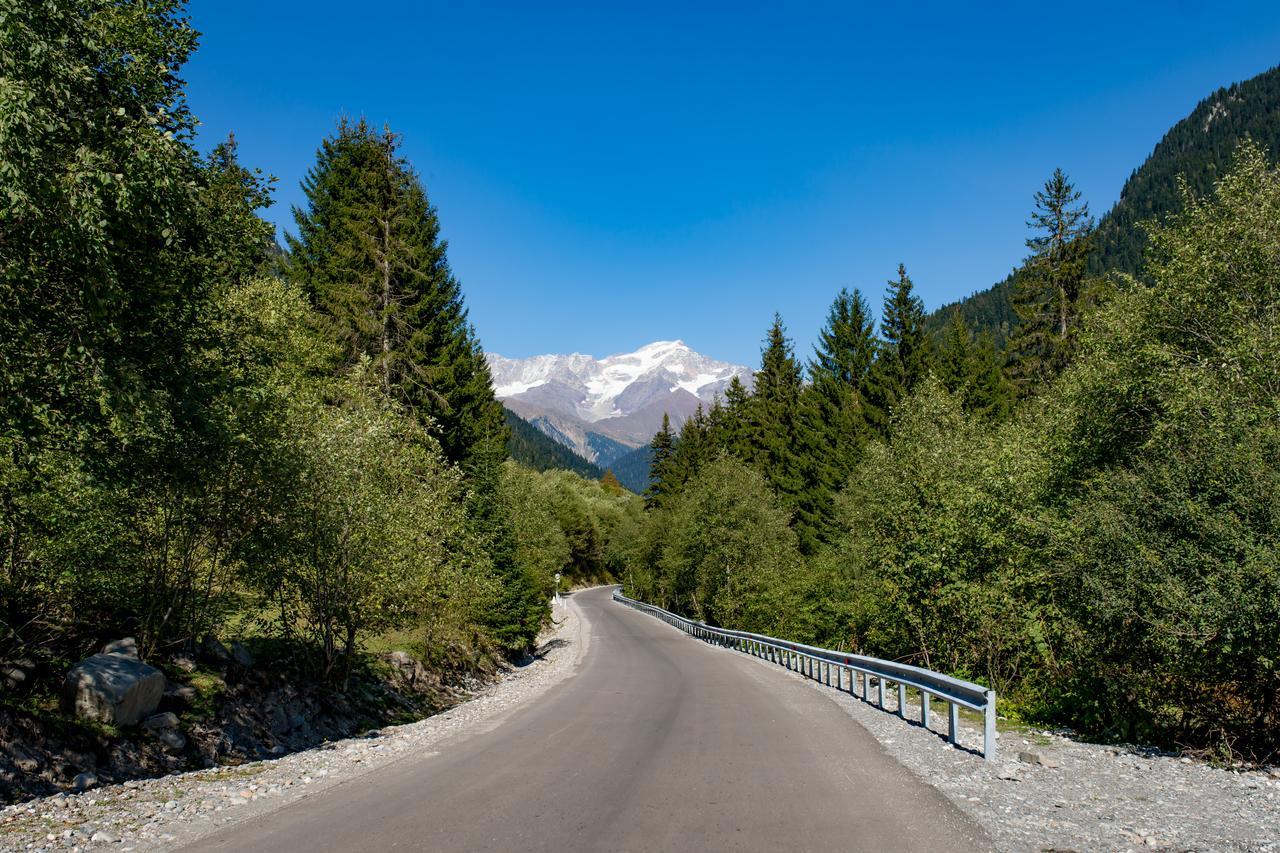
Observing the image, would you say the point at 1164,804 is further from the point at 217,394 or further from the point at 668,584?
the point at 668,584

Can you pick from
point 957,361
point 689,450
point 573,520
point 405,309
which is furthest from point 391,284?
point 573,520

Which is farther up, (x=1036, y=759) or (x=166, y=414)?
(x=166, y=414)

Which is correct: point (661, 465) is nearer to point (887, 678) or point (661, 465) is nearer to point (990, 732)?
point (887, 678)

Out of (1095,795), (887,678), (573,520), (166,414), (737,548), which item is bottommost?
(887,678)

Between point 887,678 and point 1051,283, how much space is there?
1265 inches

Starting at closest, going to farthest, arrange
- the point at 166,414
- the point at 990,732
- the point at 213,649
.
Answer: the point at 990,732 < the point at 166,414 < the point at 213,649

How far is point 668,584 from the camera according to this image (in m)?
59.5

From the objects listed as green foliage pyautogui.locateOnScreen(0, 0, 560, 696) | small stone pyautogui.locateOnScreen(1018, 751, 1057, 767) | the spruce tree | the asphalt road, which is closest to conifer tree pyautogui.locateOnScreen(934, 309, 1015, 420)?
the spruce tree

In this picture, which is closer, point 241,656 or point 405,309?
point 241,656

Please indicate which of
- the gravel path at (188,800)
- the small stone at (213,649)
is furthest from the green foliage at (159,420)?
the gravel path at (188,800)

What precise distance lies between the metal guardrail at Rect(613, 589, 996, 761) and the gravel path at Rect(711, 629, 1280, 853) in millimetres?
584

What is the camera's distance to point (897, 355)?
4859 cm

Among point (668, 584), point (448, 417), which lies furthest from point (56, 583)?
point (668, 584)

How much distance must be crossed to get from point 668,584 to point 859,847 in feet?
178
